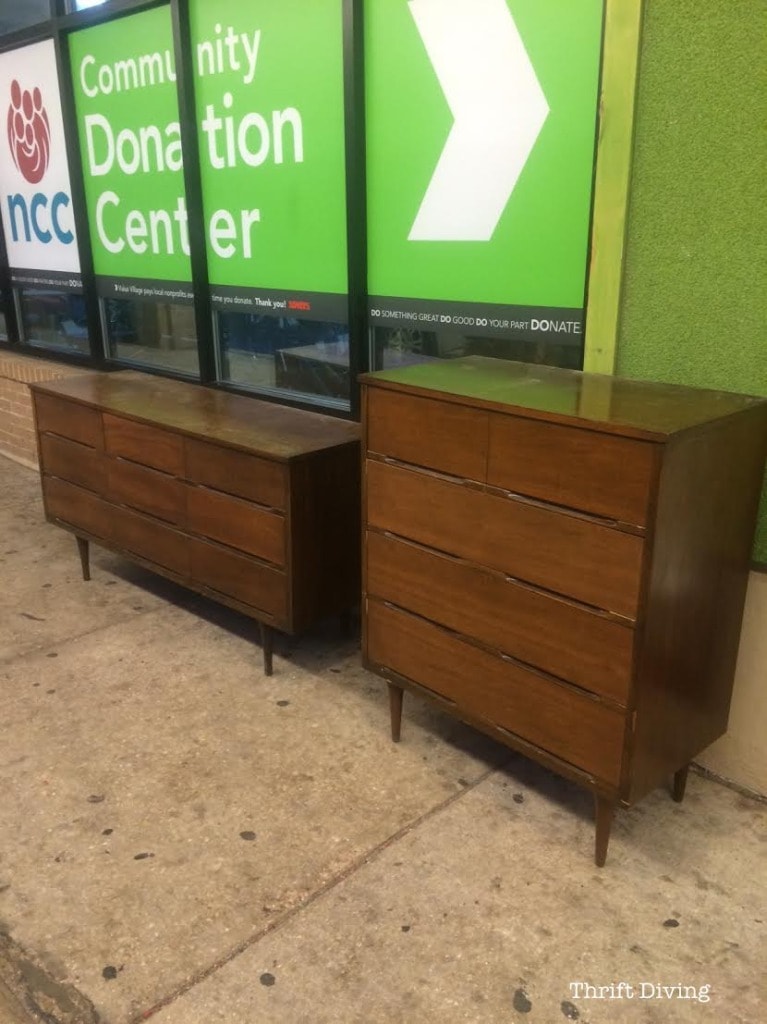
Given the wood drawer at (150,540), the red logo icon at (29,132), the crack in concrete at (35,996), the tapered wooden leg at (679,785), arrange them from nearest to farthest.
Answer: the crack in concrete at (35,996) < the tapered wooden leg at (679,785) < the wood drawer at (150,540) < the red logo icon at (29,132)

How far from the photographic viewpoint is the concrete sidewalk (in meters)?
1.96

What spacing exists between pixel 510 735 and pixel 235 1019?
1.01 metres

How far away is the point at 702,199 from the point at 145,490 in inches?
94.5

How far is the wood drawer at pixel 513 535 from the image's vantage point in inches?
82.0

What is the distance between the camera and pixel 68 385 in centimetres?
418

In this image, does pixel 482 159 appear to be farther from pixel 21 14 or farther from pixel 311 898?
pixel 21 14

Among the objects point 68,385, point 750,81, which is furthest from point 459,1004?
point 68,385

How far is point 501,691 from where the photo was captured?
96.6 inches

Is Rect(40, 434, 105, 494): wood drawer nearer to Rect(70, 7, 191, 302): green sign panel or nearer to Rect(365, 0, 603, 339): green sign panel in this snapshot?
Rect(70, 7, 191, 302): green sign panel

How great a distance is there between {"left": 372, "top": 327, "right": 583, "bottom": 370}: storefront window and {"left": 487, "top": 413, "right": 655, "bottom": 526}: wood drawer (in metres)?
0.82

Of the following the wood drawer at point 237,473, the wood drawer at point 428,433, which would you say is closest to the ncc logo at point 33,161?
the wood drawer at point 237,473

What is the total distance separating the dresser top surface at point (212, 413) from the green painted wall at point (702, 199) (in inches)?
47.7

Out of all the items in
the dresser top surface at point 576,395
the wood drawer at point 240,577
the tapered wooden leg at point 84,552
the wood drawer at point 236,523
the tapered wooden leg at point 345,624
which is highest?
the dresser top surface at point 576,395

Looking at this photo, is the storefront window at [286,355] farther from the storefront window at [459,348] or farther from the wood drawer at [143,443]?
the wood drawer at [143,443]
